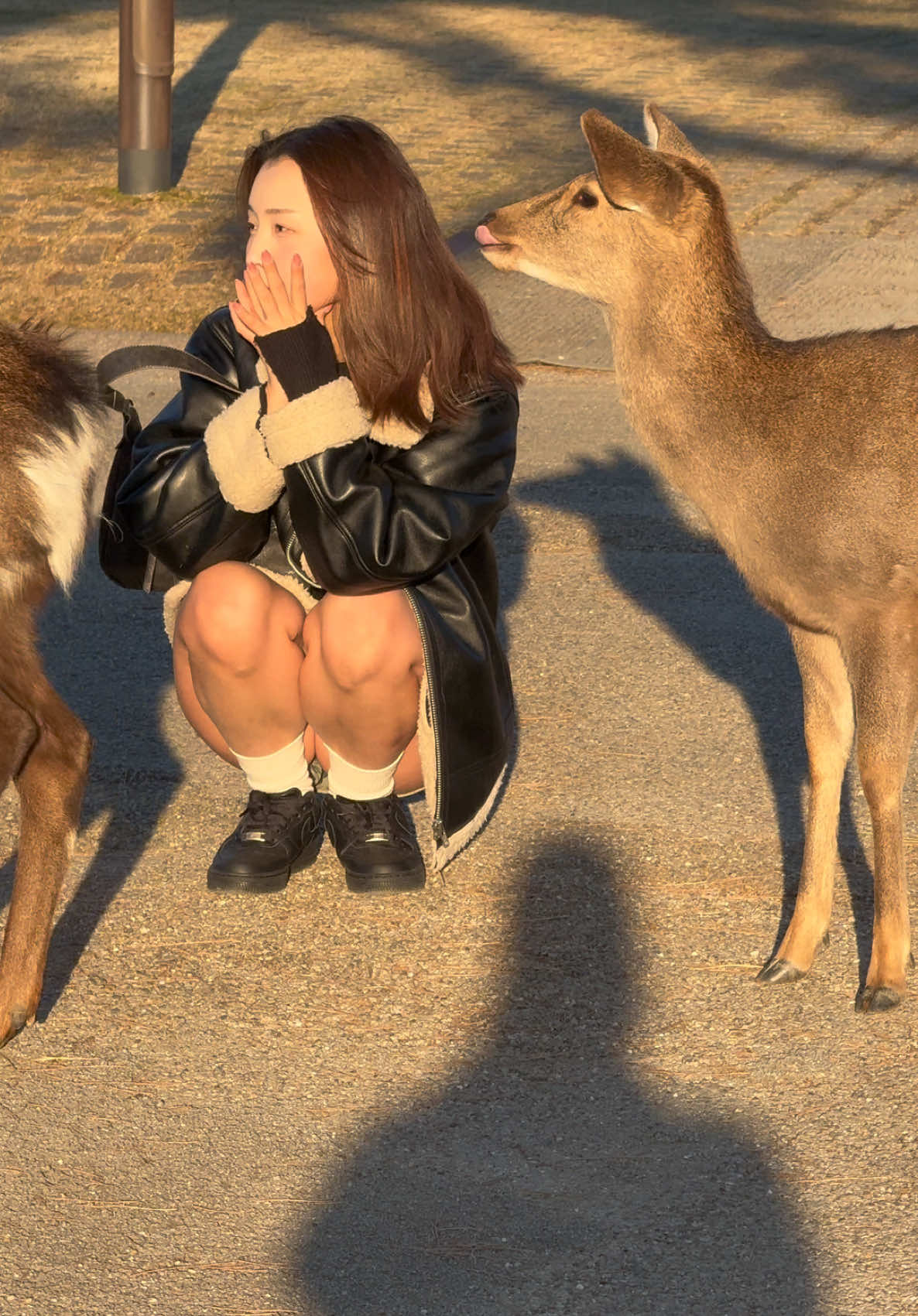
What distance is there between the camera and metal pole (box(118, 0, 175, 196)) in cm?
954

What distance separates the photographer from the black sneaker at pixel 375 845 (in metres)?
3.74

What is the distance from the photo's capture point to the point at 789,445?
346 centimetres

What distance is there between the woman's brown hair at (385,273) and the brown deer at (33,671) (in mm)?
610

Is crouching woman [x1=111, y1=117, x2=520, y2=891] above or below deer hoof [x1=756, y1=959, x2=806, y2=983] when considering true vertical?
above

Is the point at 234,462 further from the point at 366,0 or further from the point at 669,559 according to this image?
the point at 366,0

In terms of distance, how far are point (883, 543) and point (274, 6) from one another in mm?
13307

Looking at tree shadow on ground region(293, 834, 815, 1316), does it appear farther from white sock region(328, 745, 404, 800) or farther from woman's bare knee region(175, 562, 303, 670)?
woman's bare knee region(175, 562, 303, 670)

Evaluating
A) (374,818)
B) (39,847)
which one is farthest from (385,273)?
(39,847)

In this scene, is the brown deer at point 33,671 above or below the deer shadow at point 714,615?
above

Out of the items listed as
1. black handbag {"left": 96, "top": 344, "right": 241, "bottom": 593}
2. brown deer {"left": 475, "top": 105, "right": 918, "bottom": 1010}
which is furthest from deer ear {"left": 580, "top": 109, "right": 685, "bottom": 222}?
black handbag {"left": 96, "top": 344, "right": 241, "bottom": 593}

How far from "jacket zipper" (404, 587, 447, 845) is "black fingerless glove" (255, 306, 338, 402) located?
496mm

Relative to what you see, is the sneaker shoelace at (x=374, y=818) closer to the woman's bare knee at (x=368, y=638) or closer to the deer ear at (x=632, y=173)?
the woman's bare knee at (x=368, y=638)

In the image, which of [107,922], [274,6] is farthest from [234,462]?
[274,6]

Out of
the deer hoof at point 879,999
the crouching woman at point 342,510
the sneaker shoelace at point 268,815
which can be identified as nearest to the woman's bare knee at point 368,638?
the crouching woman at point 342,510
